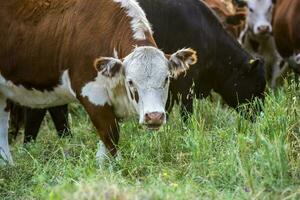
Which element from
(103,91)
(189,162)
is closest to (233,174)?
(189,162)

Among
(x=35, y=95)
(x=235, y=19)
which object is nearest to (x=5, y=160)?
(x=35, y=95)

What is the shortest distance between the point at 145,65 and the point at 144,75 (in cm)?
8

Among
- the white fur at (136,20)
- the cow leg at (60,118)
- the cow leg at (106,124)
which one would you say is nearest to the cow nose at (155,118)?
the cow leg at (106,124)

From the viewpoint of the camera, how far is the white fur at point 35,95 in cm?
740

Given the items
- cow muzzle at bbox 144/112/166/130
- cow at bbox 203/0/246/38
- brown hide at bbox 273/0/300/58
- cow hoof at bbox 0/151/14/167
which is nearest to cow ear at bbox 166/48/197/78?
cow muzzle at bbox 144/112/166/130

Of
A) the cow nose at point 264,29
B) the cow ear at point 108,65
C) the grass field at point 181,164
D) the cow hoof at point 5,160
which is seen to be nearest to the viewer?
the grass field at point 181,164

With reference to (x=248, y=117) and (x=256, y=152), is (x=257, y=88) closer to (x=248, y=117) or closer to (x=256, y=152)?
(x=248, y=117)

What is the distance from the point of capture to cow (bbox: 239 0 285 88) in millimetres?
11695

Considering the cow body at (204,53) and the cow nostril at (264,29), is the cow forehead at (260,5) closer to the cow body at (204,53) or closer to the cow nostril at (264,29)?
the cow nostril at (264,29)

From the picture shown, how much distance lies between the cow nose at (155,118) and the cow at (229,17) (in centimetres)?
506

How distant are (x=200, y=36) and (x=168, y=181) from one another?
2.88 meters

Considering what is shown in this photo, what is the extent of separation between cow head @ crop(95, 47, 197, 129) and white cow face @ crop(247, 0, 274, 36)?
203 inches

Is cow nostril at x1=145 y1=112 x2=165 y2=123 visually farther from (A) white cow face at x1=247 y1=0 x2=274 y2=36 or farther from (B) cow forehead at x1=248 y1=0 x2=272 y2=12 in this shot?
(B) cow forehead at x1=248 y1=0 x2=272 y2=12

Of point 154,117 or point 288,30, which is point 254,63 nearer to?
point 288,30
